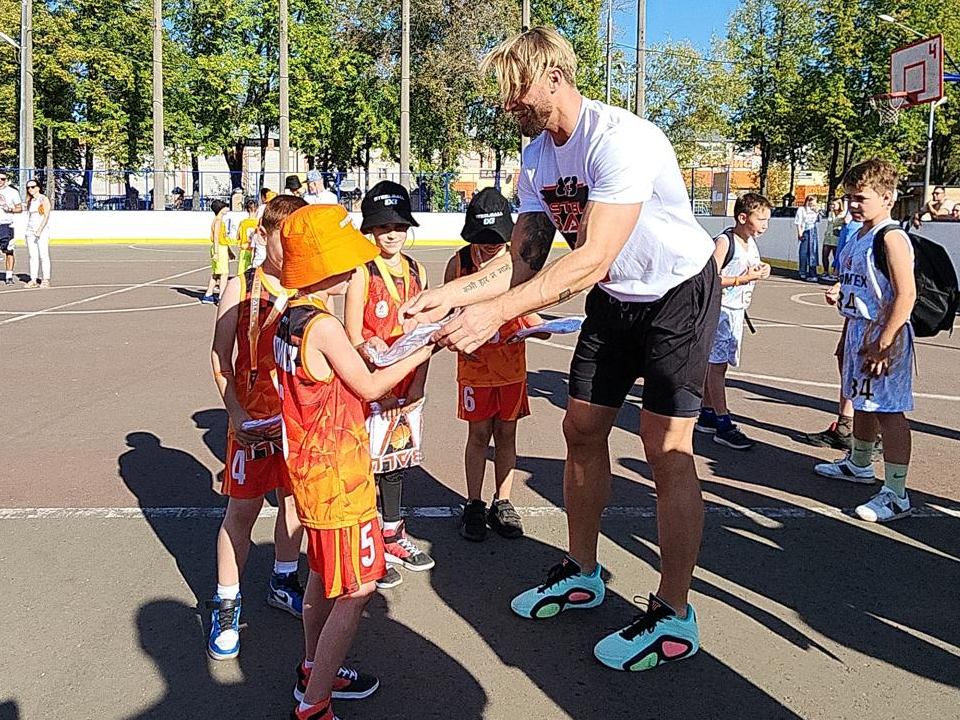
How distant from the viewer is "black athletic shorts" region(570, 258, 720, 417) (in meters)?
3.54

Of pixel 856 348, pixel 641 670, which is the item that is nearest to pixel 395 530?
pixel 641 670

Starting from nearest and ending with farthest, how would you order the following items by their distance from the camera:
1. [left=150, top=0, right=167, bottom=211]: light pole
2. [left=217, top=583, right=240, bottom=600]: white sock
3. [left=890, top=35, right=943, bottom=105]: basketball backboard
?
[left=217, top=583, right=240, bottom=600]: white sock, [left=890, top=35, right=943, bottom=105]: basketball backboard, [left=150, top=0, right=167, bottom=211]: light pole

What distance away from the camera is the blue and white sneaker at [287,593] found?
13.1 ft

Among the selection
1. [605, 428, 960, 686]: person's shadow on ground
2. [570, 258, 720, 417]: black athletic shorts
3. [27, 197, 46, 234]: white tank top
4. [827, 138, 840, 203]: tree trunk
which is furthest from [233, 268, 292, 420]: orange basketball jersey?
[827, 138, 840, 203]: tree trunk

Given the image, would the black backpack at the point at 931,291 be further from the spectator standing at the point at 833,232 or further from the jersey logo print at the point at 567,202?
the spectator standing at the point at 833,232

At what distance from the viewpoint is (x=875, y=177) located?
5234mm

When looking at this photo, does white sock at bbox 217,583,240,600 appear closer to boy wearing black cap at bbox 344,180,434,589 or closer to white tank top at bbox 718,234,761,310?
boy wearing black cap at bbox 344,180,434,589

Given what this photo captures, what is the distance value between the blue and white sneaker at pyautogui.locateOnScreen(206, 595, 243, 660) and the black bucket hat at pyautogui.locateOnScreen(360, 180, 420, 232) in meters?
1.75

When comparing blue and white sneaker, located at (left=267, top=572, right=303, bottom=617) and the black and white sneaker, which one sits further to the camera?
the black and white sneaker

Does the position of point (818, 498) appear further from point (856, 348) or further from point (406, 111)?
point (406, 111)

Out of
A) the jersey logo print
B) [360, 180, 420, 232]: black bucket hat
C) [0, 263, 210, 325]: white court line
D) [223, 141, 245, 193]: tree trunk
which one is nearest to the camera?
the jersey logo print

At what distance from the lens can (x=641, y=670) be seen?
3539 mm

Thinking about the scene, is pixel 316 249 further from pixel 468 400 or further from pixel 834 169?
Result: pixel 834 169

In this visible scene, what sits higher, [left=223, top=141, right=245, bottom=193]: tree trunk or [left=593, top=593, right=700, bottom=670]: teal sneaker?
[left=223, top=141, right=245, bottom=193]: tree trunk
